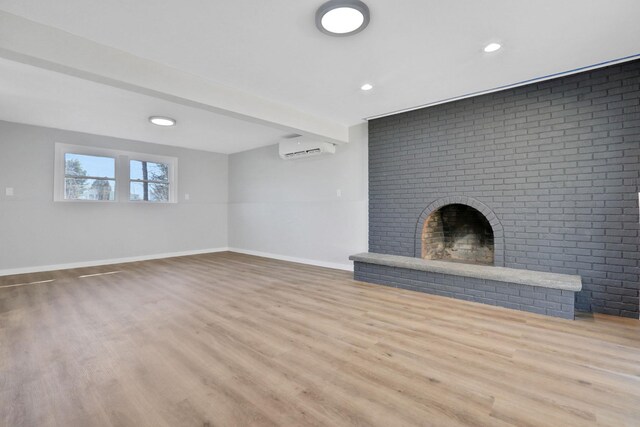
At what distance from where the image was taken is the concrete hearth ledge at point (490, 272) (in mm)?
2742

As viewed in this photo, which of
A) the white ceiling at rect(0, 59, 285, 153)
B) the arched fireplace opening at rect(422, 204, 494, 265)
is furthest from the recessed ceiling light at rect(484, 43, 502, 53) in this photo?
the white ceiling at rect(0, 59, 285, 153)

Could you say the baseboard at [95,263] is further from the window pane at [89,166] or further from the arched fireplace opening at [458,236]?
the arched fireplace opening at [458,236]

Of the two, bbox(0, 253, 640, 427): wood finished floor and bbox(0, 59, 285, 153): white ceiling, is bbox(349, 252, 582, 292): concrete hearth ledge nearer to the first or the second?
bbox(0, 253, 640, 427): wood finished floor

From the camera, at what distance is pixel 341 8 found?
196 cm

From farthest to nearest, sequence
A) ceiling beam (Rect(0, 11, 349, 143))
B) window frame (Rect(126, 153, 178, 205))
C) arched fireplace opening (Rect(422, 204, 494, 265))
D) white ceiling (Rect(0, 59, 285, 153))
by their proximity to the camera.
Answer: window frame (Rect(126, 153, 178, 205))
arched fireplace opening (Rect(422, 204, 494, 265))
white ceiling (Rect(0, 59, 285, 153))
ceiling beam (Rect(0, 11, 349, 143))

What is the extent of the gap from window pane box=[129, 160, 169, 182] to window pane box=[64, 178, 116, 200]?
442 mm

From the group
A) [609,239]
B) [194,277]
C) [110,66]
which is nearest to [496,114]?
[609,239]

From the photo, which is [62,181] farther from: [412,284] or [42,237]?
[412,284]

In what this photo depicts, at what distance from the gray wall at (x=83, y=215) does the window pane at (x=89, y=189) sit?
0.47ft

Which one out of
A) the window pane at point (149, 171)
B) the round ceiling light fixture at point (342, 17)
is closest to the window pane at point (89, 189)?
the window pane at point (149, 171)

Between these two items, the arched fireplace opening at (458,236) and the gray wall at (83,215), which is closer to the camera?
the arched fireplace opening at (458,236)

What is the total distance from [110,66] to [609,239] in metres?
4.79

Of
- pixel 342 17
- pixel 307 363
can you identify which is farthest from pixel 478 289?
pixel 342 17

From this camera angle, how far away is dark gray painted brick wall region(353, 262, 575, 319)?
2758mm
